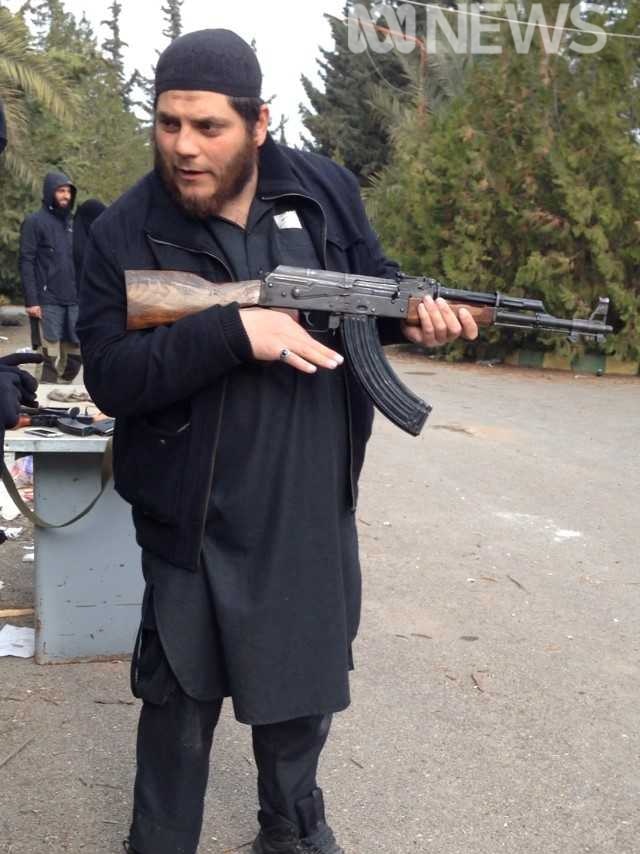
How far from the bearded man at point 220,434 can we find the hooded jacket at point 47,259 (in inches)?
298

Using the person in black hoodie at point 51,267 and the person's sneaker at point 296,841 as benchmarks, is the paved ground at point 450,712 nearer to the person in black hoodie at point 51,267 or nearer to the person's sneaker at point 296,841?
the person's sneaker at point 296,841

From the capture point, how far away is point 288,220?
8.50ft

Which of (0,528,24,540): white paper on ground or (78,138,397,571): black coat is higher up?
(78,138,397,571): black coat

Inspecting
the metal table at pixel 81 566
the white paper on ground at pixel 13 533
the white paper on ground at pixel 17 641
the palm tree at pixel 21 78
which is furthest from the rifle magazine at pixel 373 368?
the palm tree at pixel 21 78

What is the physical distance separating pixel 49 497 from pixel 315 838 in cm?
185

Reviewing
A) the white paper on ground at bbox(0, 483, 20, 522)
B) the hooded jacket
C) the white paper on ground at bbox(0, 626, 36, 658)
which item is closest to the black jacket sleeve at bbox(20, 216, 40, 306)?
the hooded jacket

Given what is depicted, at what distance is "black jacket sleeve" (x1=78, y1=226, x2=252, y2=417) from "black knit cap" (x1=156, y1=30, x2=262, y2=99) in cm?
41

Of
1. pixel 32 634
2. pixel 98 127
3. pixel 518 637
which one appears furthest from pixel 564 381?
pixel 98 127

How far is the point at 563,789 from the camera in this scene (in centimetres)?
344

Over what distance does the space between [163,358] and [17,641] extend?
2.48 metres

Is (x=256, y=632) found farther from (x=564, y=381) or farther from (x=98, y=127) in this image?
(x=98, y=127)

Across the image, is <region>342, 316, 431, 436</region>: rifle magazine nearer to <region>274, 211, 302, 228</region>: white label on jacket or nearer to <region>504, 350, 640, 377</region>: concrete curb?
<region>274, 211, 302, 228</region>: white label on jacket

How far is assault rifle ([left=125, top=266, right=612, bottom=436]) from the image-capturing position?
2.43m

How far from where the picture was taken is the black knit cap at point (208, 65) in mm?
2307
